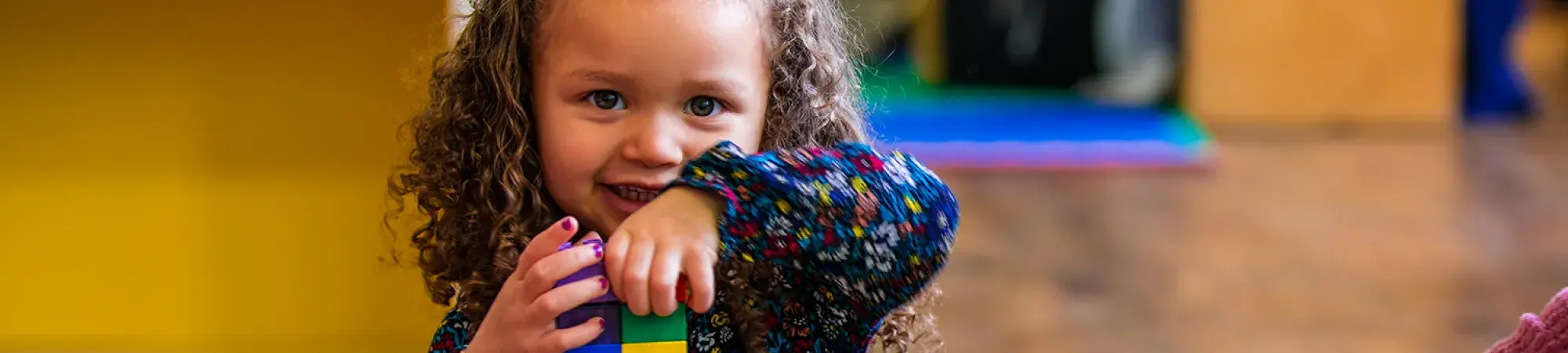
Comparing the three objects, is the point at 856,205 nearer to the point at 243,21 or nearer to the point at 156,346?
the point at 243,21

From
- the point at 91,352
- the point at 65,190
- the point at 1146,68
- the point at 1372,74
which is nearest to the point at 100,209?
the point at 65,190

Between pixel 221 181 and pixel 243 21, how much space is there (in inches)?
7.5

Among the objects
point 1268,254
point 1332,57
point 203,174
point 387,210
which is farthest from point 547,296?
point 1332,57

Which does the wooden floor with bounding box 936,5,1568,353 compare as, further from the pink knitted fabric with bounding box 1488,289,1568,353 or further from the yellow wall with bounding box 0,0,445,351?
the pink knitted fabric with bounding box 1488,289,1568,353

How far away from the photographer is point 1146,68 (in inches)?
213

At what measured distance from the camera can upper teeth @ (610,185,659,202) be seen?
77cm

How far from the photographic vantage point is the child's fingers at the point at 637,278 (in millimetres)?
644

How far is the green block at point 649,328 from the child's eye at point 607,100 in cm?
14

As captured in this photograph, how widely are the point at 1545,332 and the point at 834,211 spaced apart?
370mm

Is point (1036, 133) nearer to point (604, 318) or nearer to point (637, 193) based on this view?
point (637, 193)

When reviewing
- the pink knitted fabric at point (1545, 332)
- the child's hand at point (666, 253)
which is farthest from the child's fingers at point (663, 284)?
the pink knitted fabric at point (1545, 332)

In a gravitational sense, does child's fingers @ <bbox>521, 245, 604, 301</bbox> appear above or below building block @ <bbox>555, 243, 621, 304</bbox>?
above

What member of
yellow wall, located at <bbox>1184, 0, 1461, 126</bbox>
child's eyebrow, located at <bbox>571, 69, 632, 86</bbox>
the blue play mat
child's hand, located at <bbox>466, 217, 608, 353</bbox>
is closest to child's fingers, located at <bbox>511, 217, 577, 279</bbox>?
child's hand, located at <bbox>466, 217, 608, 353</bbox>

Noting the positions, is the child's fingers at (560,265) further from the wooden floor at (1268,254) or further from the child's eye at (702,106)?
the wooden floor at (1268,254)
